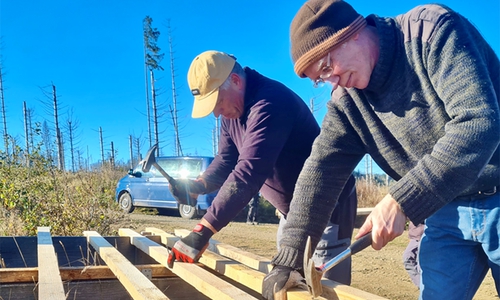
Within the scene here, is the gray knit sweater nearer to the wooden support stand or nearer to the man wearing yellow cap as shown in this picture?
the wooden support stand

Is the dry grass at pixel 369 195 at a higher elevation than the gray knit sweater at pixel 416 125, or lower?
lower

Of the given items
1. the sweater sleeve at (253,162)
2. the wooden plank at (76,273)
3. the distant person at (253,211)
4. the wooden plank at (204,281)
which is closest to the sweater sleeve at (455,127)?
the wooden plank at (204,281)

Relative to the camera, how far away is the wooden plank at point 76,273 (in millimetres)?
2555

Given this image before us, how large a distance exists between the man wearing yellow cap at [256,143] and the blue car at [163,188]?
25.0 feet

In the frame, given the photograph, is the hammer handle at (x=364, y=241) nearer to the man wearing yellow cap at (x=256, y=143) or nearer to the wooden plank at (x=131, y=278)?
the wooden plank at (x=131, y=278)

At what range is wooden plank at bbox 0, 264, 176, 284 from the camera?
8.38 ft

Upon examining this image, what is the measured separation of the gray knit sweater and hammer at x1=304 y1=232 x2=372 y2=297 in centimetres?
18

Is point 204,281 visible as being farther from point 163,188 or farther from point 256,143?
point 163,188

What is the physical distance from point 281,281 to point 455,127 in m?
0.89

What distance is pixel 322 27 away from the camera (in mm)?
1620

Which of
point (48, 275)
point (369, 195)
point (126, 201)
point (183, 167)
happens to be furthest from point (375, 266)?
point (126, 201)

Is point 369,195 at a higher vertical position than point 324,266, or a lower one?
lower

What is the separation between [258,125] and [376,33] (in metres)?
0.97

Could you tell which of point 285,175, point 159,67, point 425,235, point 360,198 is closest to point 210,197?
point 360,198
